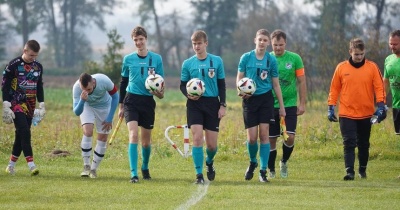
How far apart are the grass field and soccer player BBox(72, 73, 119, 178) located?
0.40m

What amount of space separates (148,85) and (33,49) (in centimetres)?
217

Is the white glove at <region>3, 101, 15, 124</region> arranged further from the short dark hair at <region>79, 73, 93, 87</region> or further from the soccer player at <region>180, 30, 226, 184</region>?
the soccer player at <region>180, 30, 226, 184</region>

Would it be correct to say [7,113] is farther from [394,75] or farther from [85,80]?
[394,75]

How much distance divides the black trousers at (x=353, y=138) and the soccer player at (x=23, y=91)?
502 centimetres

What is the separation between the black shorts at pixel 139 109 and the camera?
14.3 metres

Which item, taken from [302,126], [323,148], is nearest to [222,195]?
[323,148]

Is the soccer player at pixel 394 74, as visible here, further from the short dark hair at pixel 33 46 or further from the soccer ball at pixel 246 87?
the short dark hair at pixel 33 46

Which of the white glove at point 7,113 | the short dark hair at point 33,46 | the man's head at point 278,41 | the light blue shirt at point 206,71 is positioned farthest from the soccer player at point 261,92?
the white glove at point 7,113

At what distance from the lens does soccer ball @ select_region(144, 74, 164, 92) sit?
1396cm

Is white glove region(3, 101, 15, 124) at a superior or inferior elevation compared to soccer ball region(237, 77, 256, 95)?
inferior

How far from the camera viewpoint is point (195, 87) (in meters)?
13.7

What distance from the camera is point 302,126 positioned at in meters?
24.2

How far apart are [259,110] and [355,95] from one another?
5.42 feet

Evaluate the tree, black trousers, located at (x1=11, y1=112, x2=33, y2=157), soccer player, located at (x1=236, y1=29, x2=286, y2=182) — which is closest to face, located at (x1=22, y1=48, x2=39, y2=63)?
black trousers, located at (x1=11, y1=112, x2=33, y2=157)
